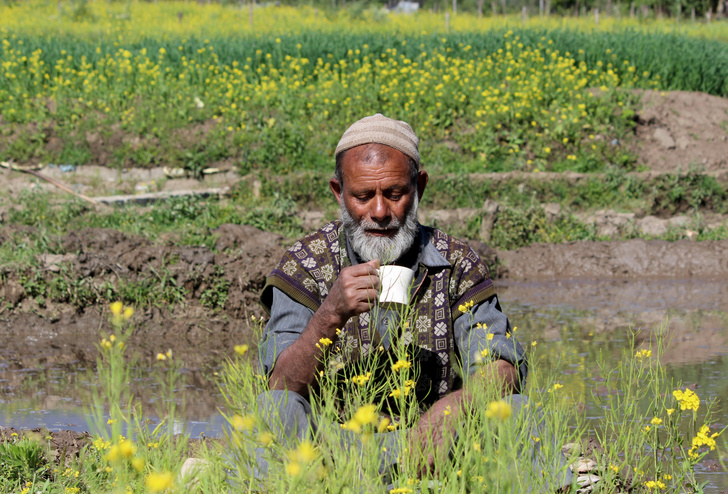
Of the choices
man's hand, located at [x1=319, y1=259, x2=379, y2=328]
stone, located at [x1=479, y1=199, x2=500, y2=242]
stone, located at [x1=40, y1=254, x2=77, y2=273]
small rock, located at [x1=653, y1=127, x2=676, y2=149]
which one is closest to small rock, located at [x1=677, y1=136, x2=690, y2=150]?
small rock, located at [x1=653, y1=127, x2=676, y2=149]

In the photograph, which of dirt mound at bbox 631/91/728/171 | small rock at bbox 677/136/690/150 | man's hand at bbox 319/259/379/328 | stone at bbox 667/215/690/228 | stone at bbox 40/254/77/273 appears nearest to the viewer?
man's hand at bbox 319/259/379/328

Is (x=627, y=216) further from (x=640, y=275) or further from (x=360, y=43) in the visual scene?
(x=360, y=43)

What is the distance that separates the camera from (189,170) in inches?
507

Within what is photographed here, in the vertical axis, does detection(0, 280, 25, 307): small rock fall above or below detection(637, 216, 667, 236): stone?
above

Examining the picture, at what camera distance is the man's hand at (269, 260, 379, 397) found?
106 inches

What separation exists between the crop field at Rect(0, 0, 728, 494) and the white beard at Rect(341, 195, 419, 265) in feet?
1.41

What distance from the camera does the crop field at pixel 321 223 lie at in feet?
8.36

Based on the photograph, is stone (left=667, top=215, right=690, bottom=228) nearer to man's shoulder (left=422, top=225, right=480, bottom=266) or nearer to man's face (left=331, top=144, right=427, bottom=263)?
man's shoulder (left=422, top=225, right=480, bottom=266)

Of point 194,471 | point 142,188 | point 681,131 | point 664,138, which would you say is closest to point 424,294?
point 194,471

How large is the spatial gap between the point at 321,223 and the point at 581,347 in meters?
4.93

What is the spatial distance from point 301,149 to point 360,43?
230 inches

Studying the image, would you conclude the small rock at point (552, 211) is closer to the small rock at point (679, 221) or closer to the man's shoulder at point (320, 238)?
the small rock at point (679, 221)

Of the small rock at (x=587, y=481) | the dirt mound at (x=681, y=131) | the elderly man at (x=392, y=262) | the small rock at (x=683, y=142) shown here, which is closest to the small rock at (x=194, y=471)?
the elderly man at (x=392, y=262)

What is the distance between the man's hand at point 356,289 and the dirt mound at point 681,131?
1143 cm
